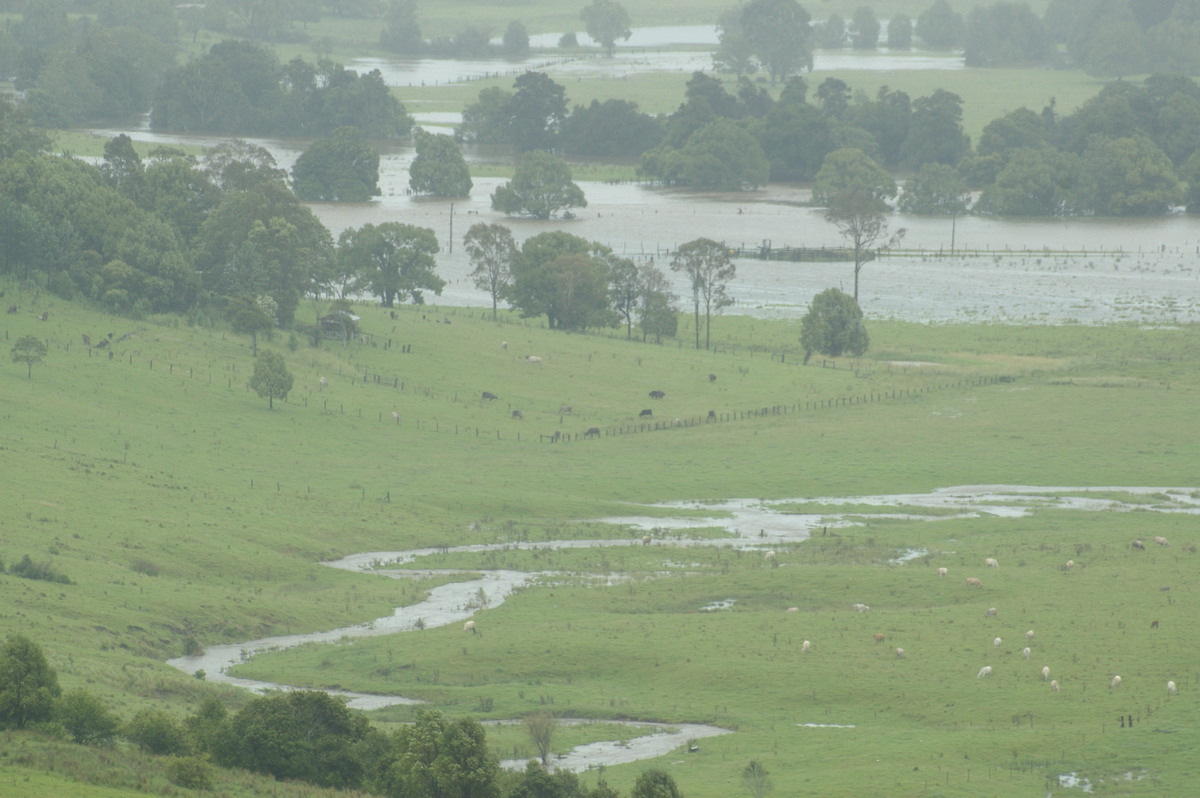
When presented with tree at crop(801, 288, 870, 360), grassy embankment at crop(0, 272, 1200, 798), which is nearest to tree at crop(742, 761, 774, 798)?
grassy embankment at crop(0, 272, 1200, 798)

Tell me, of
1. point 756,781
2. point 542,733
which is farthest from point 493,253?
point 756,781

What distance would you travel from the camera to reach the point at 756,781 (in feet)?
133

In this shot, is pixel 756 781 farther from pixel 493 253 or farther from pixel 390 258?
pixel 493 253

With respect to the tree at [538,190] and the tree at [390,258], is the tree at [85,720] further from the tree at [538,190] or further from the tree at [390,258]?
the tree at [538,190]

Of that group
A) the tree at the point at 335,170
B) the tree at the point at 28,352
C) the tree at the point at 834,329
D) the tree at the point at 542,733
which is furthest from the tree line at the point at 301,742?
the tree at the point at 335,170

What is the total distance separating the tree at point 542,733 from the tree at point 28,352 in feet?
169

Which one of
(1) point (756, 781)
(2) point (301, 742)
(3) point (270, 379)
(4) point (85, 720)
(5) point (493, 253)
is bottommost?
(1) point (756, 781)

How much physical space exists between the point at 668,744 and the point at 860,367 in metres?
72.0

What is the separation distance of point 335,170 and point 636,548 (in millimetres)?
131057

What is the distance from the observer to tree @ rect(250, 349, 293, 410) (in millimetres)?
90938

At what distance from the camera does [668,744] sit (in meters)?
47.1

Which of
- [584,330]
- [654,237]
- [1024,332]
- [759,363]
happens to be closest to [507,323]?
[584,330]

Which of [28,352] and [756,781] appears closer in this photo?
[756,781]

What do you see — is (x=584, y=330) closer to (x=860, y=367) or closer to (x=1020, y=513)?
(x=860, y=367)
